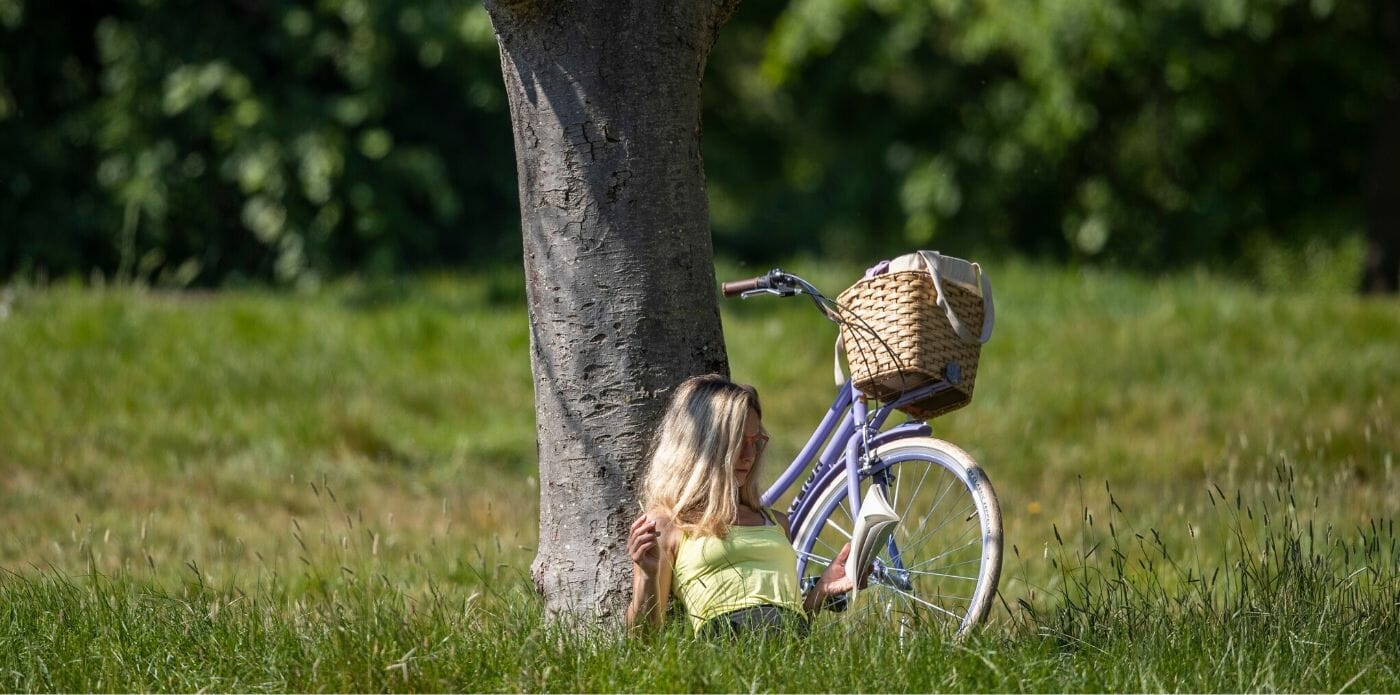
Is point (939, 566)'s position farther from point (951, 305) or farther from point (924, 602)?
point (951, 305)

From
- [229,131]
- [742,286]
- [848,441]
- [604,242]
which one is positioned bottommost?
[848,441]

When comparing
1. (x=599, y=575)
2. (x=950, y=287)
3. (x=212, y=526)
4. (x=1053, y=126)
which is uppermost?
(x=1053, y=126)

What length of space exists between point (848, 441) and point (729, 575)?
63 centimetres

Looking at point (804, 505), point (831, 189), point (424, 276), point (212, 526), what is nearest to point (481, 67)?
point (424, 276)

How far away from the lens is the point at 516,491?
718cm

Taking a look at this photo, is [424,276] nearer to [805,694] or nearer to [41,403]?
[41,403]

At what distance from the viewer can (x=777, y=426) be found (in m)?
8.55

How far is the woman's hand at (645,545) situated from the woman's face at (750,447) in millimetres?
279

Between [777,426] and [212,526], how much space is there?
10.9 feet

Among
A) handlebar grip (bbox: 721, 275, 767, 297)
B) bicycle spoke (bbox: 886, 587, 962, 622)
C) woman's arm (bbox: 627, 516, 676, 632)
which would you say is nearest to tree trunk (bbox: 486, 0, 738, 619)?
handlebar grip (bbox: 721, 275, 767, 297)

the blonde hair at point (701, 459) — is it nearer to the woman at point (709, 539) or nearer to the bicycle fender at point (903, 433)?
the woman at point (709, 539)

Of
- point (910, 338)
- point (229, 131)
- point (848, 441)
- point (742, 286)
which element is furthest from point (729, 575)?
point (229, 131)

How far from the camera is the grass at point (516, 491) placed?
11.9 feet

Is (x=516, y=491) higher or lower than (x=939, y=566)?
lower
